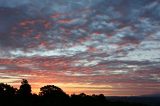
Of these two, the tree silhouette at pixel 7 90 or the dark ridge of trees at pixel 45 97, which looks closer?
the dark ridge of trees at pixel 45 97

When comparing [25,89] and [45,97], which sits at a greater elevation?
[25,89]

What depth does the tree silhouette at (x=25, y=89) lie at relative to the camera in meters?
116

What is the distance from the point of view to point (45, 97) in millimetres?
113375

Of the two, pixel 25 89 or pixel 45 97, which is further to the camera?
pixel 25 89

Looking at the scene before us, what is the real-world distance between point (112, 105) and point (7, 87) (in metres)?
36.9

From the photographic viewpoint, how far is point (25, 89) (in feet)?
388

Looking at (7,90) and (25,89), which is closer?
(7,90)

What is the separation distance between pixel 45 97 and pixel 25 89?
29.4 ft

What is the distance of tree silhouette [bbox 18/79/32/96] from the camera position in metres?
116

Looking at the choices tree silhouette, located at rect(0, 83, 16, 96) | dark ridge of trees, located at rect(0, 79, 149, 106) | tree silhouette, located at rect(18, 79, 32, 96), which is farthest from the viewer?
tree silhouette, located at rect(18, 79, 32, 96)

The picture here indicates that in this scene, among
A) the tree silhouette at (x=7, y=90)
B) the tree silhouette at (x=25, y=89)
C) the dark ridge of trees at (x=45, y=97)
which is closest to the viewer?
the dark ridge of trees at (x=45, y=97)

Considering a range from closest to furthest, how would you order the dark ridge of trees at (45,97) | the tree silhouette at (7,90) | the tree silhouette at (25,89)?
the dark ridge of trees at (45,97) < the tree silhouette at (7,90) < the tree silhouette at (25,89)

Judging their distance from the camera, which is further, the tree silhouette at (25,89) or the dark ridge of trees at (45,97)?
the tree silhouette at (25,89)

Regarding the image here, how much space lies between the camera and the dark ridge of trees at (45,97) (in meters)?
100
